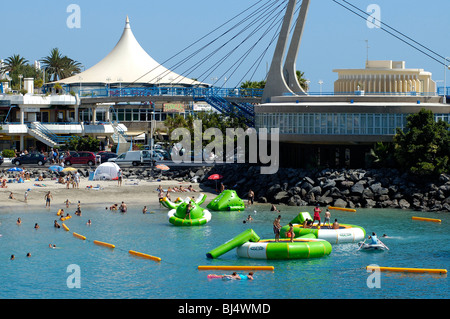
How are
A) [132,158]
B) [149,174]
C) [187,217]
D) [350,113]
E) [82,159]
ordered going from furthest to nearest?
1. [82,159]
2. [132,158]
3. [149,174]
4. [350,113]
5. [187,217]

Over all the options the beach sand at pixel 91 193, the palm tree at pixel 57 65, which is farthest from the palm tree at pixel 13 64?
the beach sand at pixel 91 193

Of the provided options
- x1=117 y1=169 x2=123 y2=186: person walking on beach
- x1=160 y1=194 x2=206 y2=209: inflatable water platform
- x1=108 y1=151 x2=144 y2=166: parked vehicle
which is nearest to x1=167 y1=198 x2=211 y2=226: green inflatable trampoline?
x1=160 y1=194 x2=206 y2=209: inflatable water platform

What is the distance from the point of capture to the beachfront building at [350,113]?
70.0 m

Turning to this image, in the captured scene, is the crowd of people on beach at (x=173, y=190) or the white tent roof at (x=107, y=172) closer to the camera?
the crowd of people on beach at (x=173, y=190)

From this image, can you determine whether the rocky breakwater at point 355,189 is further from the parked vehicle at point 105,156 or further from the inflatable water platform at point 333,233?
the parked vehicle at point 105,156

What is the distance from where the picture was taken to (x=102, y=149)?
96.8 m

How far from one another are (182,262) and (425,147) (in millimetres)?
29589

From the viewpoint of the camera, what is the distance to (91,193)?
69.0 metres

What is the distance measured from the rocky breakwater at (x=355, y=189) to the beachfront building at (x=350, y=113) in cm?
285

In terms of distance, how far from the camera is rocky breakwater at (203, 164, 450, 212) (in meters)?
65.8

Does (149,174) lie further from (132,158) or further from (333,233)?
(333,233)

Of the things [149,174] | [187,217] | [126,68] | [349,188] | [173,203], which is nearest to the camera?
[187,217]

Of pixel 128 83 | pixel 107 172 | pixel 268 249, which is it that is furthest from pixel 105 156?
pixel 268 249

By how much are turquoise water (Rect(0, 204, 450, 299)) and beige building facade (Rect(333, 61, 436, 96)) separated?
59.3 feet
